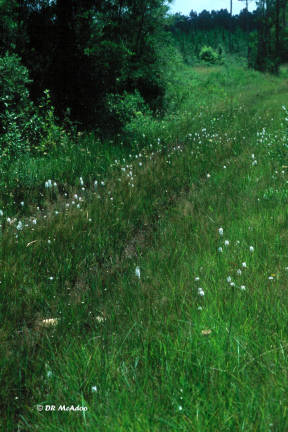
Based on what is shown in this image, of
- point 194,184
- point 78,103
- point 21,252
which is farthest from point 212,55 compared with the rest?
point 21,252

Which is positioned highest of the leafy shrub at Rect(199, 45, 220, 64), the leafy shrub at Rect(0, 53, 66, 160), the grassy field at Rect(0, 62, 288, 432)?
the leafy shrub at Rect(199, 45, 220, 64)

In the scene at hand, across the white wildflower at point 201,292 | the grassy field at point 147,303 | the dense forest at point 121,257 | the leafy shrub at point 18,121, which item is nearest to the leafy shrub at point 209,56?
the dense forest at point 121,257

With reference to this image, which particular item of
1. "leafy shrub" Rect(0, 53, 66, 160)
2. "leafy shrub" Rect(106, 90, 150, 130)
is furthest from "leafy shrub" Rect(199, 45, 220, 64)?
"leafy shrub" Rect(0, 53, 66, 160)

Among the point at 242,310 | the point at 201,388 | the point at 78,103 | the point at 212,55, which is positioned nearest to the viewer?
the point at 201,388

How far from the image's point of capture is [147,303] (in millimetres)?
3186

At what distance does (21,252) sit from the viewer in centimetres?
429

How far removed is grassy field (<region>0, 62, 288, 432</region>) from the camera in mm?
2100

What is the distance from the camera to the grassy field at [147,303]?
6.89 feet

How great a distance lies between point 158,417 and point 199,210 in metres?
3.81

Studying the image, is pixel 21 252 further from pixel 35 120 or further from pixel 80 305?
pixel 35 120

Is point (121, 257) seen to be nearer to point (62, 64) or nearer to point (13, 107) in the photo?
point (13, 107)

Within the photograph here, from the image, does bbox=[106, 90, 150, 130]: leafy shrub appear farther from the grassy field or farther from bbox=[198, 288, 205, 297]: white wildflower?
bbox=[198, 288, 205, 297]: white wildflower

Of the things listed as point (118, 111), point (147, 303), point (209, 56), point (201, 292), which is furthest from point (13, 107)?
point (209, 56)

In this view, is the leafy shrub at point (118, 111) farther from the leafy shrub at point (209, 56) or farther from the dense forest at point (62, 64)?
the leafy shrub at point (209, 56)
